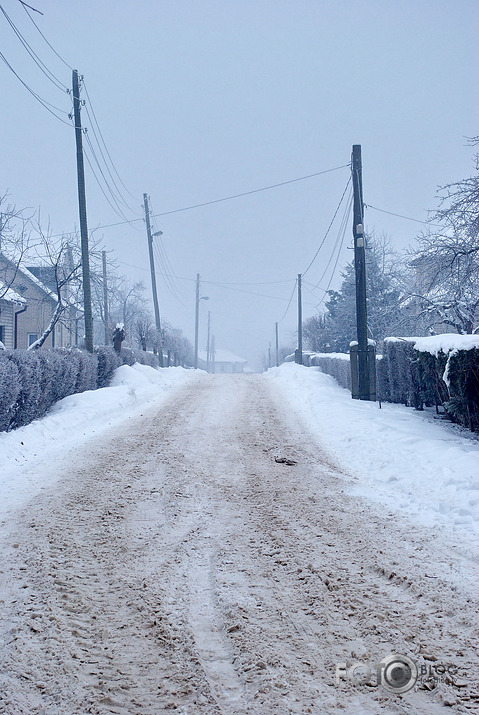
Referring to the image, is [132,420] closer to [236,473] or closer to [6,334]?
[236,473]

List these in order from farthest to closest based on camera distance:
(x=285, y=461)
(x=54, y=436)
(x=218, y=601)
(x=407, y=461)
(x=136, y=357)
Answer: (x=136, y=357) < (x=54, y=436) < (x=285, y=461) < (x=407, y=461) < (x=218, y=601)

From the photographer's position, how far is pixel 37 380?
9.48m

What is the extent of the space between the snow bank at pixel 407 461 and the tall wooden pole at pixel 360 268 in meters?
2.14

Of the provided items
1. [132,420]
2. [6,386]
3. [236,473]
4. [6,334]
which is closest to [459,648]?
[236,473]

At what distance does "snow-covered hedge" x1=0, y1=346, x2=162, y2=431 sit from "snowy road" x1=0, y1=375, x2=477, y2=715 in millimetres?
2886

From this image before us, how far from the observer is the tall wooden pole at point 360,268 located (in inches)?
545

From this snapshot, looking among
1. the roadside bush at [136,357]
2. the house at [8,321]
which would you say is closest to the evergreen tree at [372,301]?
the roadside bush at [136,357]

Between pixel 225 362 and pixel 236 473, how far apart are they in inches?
5516

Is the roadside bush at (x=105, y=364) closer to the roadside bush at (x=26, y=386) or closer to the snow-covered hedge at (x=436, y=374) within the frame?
the roadside bush at (x=26, y=386)

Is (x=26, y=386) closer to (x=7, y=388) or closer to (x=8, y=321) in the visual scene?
(x=7, y=388)

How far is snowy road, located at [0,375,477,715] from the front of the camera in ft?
7.90

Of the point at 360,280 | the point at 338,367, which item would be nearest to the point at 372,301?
the point at 338,367

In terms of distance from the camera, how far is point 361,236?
14.0 meters

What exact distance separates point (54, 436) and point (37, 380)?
4.38ft
